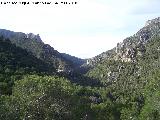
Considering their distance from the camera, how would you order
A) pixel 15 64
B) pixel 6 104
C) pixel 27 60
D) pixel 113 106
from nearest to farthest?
1. pixel 6 104
2. pixel 113 106
3. pixel 15 64
4. pixel 27 60

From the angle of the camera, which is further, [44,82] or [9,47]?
[9,47]

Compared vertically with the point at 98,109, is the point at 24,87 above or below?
above

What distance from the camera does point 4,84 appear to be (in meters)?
112

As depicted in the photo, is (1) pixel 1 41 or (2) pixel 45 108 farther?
(1) pixel 1 41

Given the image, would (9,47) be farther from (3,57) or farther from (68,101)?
(68,101)

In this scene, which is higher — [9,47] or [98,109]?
[9,47]

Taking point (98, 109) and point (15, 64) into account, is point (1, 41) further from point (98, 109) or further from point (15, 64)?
point (98, 109)

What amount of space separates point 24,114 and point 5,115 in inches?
256

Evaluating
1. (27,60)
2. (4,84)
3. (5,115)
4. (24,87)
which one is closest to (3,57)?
(27,60)

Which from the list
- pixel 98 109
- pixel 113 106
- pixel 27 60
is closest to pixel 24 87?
pixel 98 109

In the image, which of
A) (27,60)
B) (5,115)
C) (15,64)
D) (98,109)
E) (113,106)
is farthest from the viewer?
(27,60)

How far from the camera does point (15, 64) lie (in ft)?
499

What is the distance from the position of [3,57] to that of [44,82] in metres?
82.0

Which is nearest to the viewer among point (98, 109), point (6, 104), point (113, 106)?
point (6, 104)
